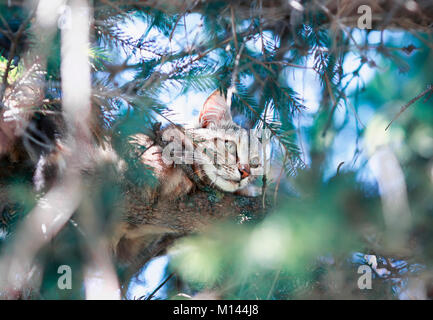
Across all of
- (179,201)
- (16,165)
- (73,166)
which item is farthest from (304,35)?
(16,165)

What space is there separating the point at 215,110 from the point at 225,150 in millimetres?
130

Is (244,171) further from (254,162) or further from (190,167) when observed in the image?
(190,167)

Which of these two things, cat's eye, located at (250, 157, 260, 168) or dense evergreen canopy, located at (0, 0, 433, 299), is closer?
dense evergreen canopy, located at (0, 0, 433, 299)

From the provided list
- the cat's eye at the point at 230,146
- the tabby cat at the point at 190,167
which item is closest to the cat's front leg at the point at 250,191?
the tabby cat at the point at 190,167

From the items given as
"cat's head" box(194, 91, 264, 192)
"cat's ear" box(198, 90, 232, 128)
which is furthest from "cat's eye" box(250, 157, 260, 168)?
"cat's ear" box(198, 90, 232, 128)

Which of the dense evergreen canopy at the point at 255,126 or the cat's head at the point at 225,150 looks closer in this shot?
the dense evergreen canopy at the point at 255,126

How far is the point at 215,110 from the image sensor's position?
1057mm

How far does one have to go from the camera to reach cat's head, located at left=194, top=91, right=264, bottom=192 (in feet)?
3.31

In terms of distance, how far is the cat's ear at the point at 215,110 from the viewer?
3.39ft

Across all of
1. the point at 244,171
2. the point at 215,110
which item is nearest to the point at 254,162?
the point at 244,171

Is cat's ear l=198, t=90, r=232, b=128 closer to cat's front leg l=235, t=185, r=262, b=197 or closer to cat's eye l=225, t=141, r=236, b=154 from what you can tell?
cat's eye l=225, t=141, r=236, b=154

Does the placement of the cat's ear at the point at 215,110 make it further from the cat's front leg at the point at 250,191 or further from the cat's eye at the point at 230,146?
the cat's front leg at the point at 250,191

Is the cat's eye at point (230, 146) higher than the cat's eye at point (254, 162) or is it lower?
higher
